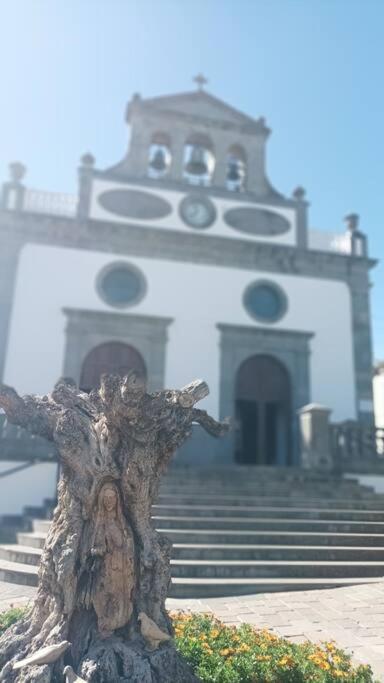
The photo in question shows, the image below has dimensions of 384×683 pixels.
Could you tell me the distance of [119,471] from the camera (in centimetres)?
296

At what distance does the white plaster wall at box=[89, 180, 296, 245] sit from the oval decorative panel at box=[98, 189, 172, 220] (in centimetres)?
10

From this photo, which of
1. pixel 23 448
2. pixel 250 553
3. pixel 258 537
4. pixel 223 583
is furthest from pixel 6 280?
pixel 223 583

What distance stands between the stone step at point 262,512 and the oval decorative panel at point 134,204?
8884 millimetres

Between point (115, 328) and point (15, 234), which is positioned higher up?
point (15, 234)

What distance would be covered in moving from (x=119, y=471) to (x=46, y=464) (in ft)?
23.8

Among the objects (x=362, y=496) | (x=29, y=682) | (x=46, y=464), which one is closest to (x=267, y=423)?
(x=362, y=496)

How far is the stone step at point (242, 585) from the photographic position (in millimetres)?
5397

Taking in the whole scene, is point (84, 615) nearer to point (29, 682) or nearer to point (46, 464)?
point (29, 682)

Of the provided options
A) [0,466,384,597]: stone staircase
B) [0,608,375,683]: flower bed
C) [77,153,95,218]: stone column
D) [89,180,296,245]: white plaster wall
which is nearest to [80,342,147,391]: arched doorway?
[89,180,296,245]: white plaster wall

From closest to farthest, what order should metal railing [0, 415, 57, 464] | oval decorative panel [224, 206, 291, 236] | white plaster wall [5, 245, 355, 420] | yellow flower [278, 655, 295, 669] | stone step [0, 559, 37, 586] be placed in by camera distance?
yellow flower [278, 655, 295, 669]
stone step [0, 559, 37, 586]
metal railing [0, 415, 57, 464]
white plaster wall [5, 245, 355, 420]
oval decorative panel [224, 206, 291, 236]

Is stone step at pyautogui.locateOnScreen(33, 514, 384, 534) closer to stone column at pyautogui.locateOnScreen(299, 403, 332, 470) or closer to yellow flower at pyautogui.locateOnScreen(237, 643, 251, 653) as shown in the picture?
stone column at pyautogui.locateOnScreen(299, 403, 332, 470)

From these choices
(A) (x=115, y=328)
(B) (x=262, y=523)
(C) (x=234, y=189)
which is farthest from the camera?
(C) (x=234, y=189)

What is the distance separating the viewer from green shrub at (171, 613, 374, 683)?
2992mm

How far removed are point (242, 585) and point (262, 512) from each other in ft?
7.27
